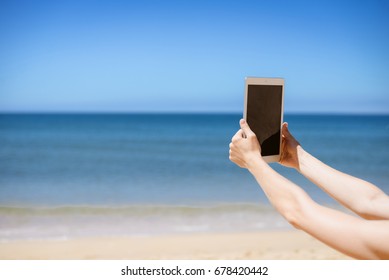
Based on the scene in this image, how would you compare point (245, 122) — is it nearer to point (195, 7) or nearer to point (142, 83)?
point (195, 7)

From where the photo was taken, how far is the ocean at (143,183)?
154 inches

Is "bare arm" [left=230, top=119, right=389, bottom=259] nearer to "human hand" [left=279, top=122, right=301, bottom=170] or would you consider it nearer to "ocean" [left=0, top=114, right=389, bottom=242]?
"human hand" [left=279, top=122, right=301, bottom=170]

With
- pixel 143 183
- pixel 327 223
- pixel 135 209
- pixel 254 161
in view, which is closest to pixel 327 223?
pixel 327 223

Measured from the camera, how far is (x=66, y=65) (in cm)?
1823

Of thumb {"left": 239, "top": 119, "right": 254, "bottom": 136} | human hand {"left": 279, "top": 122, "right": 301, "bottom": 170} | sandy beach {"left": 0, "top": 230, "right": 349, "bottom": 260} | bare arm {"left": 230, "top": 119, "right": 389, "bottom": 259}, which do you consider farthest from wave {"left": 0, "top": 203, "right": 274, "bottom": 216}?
bare arm {"left": 230, "top": 119, "right": 389, "bottom": 259}

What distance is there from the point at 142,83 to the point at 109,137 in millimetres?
6932

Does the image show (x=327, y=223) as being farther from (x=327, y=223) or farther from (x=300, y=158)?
(x=300, y=158)

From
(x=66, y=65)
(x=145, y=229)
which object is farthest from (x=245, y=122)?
(x=66, y=65)

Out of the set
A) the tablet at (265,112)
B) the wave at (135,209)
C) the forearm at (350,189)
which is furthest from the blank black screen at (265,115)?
the wave at (135,209)

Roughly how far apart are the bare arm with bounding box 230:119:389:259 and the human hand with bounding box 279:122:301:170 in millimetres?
235

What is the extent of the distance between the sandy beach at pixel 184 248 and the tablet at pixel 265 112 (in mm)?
1976

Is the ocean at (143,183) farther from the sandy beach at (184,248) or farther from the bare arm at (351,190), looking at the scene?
the bare arm at (351,190)

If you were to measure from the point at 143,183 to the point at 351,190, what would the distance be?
5.10m

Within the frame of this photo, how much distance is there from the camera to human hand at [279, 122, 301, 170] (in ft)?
4.06
